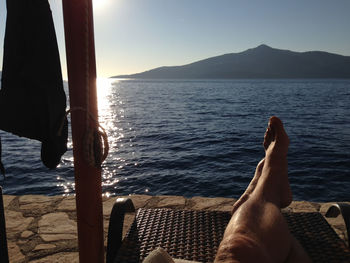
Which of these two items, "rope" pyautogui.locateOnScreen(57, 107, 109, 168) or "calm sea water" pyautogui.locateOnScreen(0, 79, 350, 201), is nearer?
"rope" pyautogui.locateOnScreen(57, 107, 109, 168)

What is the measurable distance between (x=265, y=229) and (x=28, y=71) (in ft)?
4.44

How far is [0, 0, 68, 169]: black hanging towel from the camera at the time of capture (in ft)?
3.87

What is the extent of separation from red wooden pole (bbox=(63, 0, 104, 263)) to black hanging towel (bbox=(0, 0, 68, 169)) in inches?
5.5

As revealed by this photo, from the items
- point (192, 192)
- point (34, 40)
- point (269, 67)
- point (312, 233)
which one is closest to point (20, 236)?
point (34, 40)

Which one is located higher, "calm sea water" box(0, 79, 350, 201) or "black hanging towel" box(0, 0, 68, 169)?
"black hanging towel" box(0, 0, 68, 169)

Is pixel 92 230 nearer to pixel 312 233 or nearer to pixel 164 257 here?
pixel 164 257

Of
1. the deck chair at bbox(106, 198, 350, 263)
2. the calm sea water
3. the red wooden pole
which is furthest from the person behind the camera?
the calm sea water

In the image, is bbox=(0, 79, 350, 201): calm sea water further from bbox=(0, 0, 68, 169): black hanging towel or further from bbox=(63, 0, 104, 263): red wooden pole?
bbox=(0, 0, 68, 169): black hanging towel

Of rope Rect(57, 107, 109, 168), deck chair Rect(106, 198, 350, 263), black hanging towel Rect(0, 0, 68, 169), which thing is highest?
Answer: black hanging towel Rect(0, 0, 68, 169)

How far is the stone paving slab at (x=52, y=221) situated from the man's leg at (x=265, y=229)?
140 centimetres

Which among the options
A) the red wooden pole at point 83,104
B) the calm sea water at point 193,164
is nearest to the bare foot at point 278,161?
the red wooden pole at point 83,104

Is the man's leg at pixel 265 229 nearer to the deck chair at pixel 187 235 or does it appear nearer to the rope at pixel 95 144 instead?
the deck chair at pixel 187 235

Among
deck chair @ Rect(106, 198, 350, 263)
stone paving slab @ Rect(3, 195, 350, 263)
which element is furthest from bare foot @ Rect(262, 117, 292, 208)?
stone paving slab @ Rect(3, 195, 350, 263)

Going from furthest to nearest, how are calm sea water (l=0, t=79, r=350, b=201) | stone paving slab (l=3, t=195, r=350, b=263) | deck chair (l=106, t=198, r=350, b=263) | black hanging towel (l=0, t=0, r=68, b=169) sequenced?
calm sea water (l=0, t=79, r=350, b=201) → stone paving slab (l=3, t=195, r=350, b=263) → deck chair (l=106, t=198, r=350, b=263) → black hanging towel (l=0, t=0, r=68, b=169)
